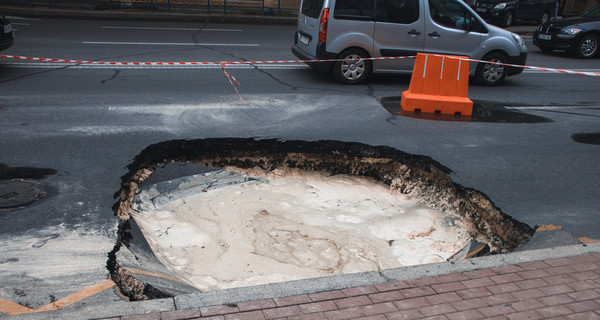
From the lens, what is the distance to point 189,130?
7289 mm

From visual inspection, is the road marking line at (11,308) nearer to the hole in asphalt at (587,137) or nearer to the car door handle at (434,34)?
the hole in asphalt at (587,137)

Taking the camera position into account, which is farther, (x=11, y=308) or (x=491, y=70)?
(x=491, y=70)

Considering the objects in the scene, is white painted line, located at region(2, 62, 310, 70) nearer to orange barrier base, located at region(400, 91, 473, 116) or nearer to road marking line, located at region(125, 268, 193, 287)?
orange barrier base, located at region(400, 91, 473, 116)

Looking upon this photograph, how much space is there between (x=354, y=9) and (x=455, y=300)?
7.96 metres

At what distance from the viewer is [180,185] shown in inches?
236

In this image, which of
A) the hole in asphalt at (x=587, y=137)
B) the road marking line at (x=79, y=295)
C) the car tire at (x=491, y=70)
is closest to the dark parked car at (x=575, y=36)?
the car tire at (x=491, y=70)

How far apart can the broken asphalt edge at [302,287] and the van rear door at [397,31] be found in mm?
6879

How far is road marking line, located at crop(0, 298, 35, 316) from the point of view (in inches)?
134

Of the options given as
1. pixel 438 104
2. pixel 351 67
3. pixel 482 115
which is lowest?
pixel 482 115

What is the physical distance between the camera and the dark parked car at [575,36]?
1590cm

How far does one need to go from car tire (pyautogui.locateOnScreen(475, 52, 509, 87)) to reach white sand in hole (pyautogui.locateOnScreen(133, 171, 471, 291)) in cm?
624

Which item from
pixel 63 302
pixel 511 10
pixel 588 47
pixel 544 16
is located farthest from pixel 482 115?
pixel 544 16

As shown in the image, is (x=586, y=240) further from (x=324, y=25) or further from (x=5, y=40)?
(x=5, y=40)

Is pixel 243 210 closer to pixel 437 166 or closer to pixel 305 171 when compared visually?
pixel 305 171
